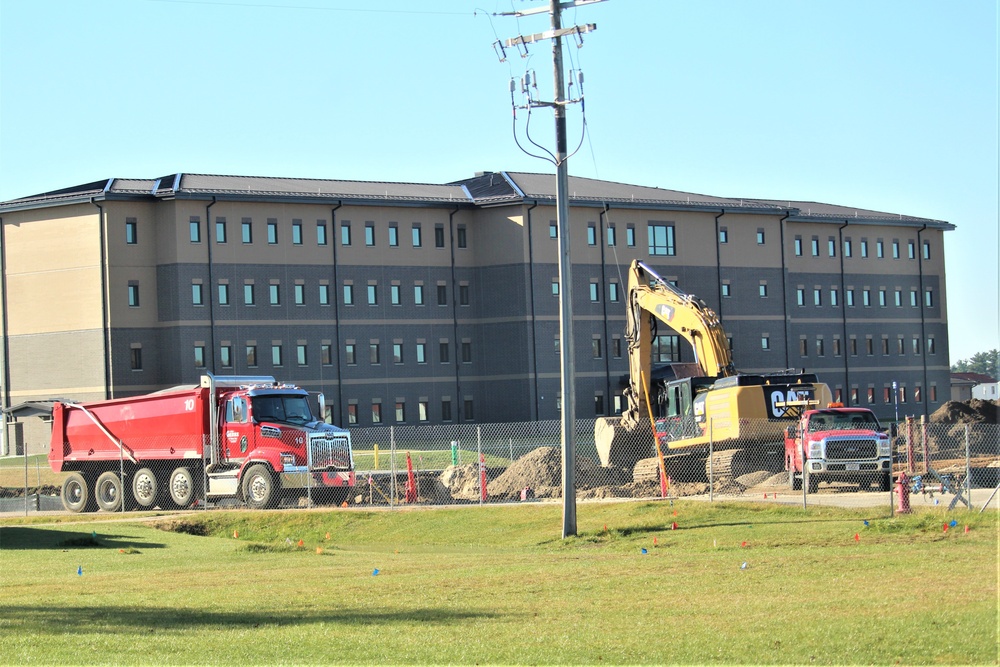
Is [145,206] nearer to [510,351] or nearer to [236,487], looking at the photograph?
[510,351]

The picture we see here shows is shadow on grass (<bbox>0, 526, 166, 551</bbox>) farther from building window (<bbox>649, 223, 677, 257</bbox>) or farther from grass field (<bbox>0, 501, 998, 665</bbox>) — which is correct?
building window (<bbox>649, 223, 677, 257</bbox>)

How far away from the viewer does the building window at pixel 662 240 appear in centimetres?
7369

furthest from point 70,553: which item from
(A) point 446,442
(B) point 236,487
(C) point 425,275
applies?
(C) point 425,275

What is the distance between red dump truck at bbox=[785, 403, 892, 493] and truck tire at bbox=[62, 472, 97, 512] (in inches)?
831

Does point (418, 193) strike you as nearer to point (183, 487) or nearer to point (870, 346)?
point (870, 346)

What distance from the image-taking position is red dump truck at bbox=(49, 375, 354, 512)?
34.4m

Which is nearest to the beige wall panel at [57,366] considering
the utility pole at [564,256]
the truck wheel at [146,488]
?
the truck wheel at [146,488]

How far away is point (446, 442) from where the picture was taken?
64938mm

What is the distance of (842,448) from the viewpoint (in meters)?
31.2

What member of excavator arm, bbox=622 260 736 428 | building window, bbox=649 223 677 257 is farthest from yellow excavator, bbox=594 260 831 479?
building window, bbox=649 223 677 257

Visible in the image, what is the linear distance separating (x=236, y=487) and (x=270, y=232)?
109 ft

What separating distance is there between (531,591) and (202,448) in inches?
821

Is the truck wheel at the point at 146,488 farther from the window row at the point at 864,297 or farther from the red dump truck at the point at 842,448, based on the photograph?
the window row at the point at 864,297

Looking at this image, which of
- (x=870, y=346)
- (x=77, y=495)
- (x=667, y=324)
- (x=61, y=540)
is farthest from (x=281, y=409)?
(x=870, y=346)
